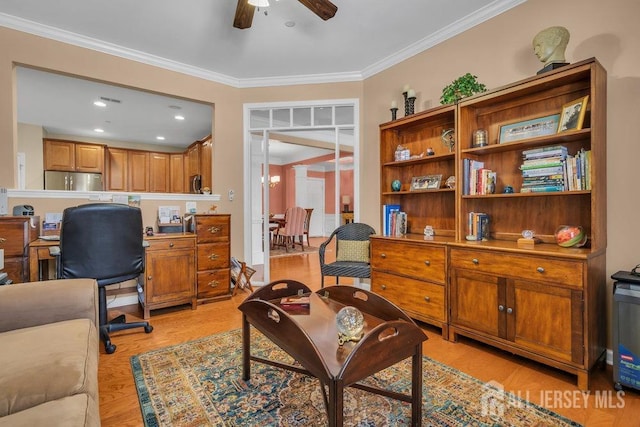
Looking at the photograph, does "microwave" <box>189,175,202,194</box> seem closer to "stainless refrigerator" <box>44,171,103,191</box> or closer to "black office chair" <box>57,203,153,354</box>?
"stainless refrigerator" <box>44,171,103,191</box>

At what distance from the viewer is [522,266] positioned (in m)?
1.95

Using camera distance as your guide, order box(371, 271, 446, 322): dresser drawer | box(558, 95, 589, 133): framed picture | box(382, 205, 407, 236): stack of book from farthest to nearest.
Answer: box(382, 205, 407, 236): stack of book → box(371, 271, 446, 322): dresser drawer → box(558, 95, 589, 133): framed picture

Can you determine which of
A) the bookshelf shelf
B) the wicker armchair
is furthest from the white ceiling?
the wicker armchair

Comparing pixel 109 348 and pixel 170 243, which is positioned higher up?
pixel 170 243

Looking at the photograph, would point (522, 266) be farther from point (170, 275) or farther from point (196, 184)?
point (196, 184)

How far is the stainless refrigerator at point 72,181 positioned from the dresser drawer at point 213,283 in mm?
4190

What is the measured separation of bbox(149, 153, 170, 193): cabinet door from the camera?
21.5ft

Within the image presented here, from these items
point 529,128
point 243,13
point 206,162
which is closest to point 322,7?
point 243,13

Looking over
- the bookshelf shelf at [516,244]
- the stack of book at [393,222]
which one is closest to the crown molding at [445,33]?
the bookshelf shelf at [516,244]

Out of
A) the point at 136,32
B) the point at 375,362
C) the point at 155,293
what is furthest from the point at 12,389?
the point at 136,32

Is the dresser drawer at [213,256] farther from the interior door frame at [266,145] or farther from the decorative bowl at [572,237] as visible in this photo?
the decorative bowl at [572,237]

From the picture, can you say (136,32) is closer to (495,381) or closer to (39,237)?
Answer: (39,237)

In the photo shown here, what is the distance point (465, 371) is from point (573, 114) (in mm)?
1818

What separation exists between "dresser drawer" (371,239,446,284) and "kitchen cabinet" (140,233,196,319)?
74.2 inches
